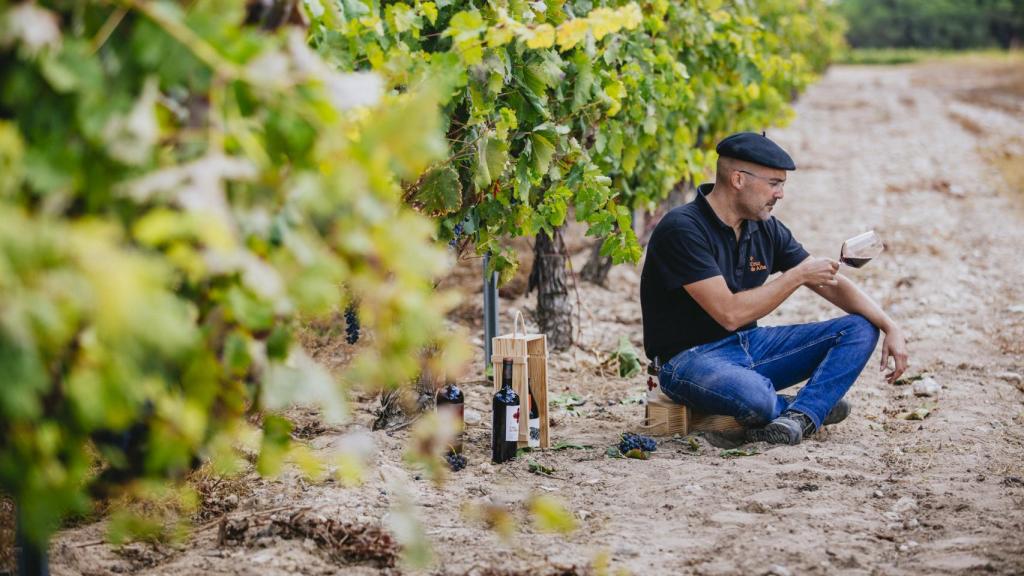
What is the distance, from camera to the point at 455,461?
372 cm

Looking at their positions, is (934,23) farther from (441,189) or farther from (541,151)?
(441,189)

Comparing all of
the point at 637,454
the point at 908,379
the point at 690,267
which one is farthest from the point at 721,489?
the point at 908,379

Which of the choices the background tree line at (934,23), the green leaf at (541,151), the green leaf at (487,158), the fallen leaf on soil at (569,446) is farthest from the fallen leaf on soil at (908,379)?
the background tree line at (934,23)

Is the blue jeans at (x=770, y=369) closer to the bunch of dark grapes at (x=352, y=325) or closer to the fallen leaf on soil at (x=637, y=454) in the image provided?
the fallen leaf on soil at (x=637, y=454)

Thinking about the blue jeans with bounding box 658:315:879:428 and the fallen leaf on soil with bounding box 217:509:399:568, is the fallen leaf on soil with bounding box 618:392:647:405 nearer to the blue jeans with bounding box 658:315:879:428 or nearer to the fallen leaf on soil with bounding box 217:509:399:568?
the blue jeans with bounding box 658:315:879:428

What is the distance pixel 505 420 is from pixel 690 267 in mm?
953

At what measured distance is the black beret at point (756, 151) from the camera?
401 cm

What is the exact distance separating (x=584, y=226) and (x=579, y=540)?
5.41m

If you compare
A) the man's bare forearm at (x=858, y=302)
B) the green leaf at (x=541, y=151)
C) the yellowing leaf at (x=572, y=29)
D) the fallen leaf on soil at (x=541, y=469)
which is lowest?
the fallen leaf on soil at (x=541, y=469)

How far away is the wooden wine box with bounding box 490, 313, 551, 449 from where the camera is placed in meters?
3.82

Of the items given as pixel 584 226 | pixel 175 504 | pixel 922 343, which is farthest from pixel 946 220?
pixel 175 504

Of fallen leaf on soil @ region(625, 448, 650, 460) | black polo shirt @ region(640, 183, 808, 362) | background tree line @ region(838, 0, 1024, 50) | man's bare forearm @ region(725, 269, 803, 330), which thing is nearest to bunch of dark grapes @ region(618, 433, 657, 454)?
fallen leaf on soil @ region(625, 448, 650, 460)

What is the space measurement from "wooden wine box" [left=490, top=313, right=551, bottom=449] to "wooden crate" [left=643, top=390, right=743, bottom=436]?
50 cm

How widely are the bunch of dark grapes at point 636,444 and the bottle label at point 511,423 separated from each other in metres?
0.45
